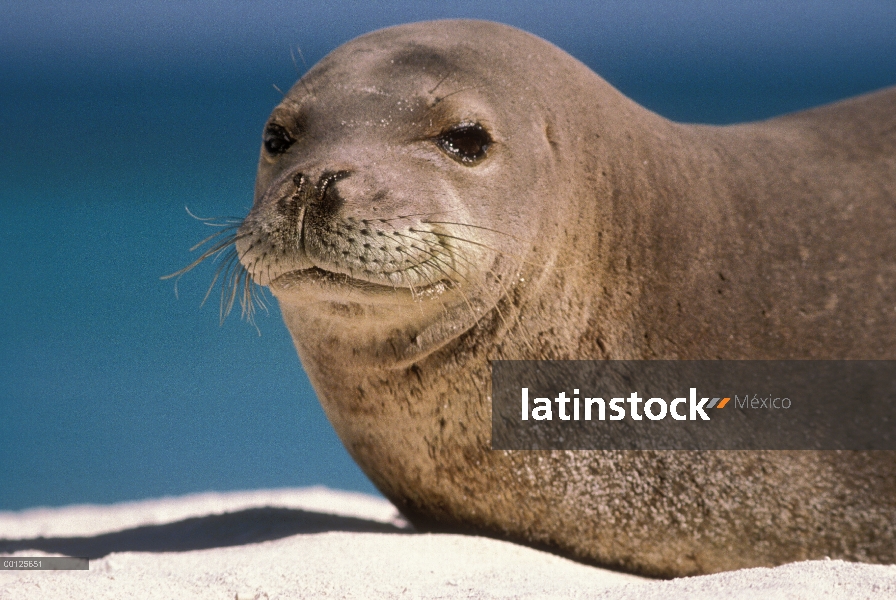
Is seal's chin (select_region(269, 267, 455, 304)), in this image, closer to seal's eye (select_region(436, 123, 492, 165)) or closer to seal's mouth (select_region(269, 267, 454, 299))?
seal's mouth (select_region(269, 267, 454, 299))

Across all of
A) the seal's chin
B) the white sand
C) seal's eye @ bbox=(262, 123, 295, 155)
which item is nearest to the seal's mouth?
the seal's chin

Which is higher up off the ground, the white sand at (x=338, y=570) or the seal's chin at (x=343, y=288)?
the seal's chin at (x=343, y=288)

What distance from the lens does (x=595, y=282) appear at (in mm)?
3238

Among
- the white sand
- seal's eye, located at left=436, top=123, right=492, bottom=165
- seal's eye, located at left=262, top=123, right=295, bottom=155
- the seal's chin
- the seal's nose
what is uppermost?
seal's eye, located at left=262, top=123, right=295, bottom=155

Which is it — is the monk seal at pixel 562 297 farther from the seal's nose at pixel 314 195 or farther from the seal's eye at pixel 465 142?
the seal's nose at pixel 314 195

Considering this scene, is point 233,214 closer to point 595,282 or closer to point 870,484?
point 595,282

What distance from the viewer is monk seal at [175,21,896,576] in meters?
3.03

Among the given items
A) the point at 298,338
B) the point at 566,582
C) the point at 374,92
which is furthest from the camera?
the point at 298,338

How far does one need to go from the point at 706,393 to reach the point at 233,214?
1.62 metres

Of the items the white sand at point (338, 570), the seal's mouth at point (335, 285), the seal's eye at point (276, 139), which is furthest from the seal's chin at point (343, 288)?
the white sand at point (338, 570)

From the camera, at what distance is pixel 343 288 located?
9.21 feet

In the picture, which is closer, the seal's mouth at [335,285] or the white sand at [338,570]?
the white sand at [338,570]

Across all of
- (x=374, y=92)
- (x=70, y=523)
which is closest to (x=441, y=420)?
(x=374, y=92)

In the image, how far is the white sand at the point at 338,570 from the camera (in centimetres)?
248
